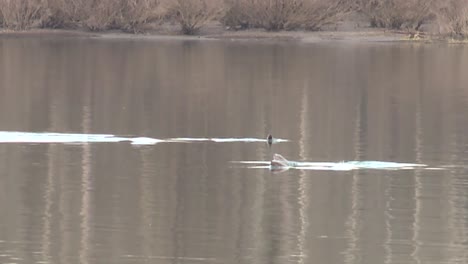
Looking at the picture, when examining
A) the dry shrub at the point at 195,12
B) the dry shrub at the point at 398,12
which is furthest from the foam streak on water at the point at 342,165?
the dry shrub at the point at 398,12

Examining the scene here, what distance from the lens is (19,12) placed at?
49.2 m

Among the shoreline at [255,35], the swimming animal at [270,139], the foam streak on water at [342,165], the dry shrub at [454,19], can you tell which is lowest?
the foam streak on water at [342,165]

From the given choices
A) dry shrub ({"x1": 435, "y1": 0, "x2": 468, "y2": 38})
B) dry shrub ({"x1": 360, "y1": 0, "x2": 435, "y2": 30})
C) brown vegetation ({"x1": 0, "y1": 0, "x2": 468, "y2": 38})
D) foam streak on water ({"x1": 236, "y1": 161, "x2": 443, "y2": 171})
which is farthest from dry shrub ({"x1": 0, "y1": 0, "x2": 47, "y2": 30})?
foam streak on water ({"x1": 236, "y1": 161, "x2": 443, "y2": 171})

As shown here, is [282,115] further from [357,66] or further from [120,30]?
[120,30]

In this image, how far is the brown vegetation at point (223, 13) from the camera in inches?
1932

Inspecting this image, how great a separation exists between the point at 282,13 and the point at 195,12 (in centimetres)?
286

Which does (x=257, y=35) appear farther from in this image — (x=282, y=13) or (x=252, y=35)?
(x=282, y=13)

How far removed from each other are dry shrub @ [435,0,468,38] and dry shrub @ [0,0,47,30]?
39.4ft

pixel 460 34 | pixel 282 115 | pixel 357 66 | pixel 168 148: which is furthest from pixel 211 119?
pixel 460 34

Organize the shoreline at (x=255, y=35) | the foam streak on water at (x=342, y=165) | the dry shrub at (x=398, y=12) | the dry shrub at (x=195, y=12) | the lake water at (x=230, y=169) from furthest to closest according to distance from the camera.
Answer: the dry shrub at (x=398, y=12), the dry shrub at (x=195, y=12), the shoreline at (x=255, y=35), the foam streak on water at (x=342, y=165), the lake water at (x=230, y=169)

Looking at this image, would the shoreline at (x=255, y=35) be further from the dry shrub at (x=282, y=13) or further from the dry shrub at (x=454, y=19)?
the dry shrub at (x=454, y=19)

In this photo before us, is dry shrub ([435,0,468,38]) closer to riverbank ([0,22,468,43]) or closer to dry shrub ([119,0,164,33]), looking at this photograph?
riverbank ([0,22,468,43])

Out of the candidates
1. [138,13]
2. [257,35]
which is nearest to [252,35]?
[257,35]

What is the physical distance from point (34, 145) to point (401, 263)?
26.5ft
